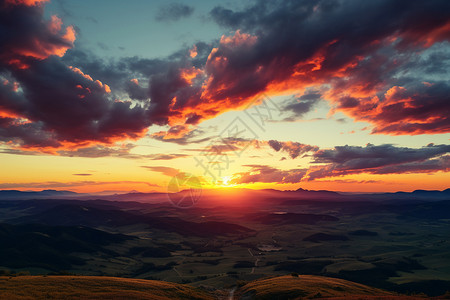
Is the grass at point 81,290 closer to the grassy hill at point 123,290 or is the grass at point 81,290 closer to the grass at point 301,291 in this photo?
the grassy hill at point 123,290

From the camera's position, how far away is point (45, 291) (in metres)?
57.2

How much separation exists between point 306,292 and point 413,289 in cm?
15000

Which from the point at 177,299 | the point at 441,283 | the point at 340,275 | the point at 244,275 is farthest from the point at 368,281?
the point at 177,299

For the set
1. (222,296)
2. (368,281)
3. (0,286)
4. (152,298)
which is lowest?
(368,281)

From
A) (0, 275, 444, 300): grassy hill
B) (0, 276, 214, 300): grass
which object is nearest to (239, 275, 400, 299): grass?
(0, 275, 444, 300): grassy hill

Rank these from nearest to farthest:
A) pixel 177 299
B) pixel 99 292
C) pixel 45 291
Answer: pixel 45 291 < pixel 99 292 < pixel 177 299

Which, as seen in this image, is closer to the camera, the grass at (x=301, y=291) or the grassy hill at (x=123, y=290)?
the grassy hill at (x=123, y=290)

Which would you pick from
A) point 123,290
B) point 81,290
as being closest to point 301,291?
point 123,290

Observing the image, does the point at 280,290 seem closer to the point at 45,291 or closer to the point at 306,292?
A: the point at 306,292

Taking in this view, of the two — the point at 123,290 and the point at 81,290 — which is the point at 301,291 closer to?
the point at 123,290

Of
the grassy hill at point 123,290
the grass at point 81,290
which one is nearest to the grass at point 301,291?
the grassy hill at point 123,290

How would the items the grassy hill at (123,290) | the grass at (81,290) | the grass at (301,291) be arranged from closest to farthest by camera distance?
the grass at (81,290), the grassy hill at (123,290), the grass at (301,291)

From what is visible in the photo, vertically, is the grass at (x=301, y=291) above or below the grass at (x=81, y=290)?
below

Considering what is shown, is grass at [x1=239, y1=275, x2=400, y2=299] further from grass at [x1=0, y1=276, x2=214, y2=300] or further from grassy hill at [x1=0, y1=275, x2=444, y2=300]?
grass at [x1=0, y1=276, x2=214, y2=300]
